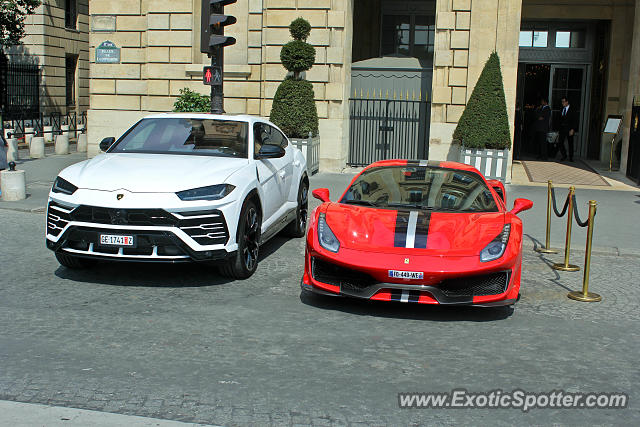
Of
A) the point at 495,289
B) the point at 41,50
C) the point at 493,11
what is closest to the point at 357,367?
the point at 495,289

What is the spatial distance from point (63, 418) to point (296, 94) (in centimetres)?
1406

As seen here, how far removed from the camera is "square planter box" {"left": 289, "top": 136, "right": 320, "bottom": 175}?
17438 mm

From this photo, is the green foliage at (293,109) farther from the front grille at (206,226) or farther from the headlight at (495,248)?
the headlight at (495,248)

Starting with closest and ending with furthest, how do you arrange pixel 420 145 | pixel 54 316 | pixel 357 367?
pixel 357 367 → pixel 54 316 → pixel 420 145

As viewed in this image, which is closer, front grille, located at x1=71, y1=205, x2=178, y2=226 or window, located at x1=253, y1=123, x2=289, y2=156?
front grille, located at x1=71, y1=205, x2=178, y2=226

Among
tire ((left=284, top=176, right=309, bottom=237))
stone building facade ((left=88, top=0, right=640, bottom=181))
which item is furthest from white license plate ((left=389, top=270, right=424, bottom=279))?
stone building facade ((left=88, top=0, right=640, bottom=181))

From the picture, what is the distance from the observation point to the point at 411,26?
2292cm

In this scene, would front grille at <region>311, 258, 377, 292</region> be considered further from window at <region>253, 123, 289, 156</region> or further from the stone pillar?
the stone pillar

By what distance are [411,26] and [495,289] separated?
58.0 feet

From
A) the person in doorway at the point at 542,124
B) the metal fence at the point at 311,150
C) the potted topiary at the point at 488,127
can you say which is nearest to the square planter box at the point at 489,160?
the potted topiary at the point at 488,127

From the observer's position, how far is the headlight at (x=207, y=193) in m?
7.12

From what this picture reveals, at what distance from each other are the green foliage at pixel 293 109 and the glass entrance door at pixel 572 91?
375 inches

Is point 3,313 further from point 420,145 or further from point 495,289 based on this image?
point 420,145

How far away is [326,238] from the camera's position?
6.78 meters
